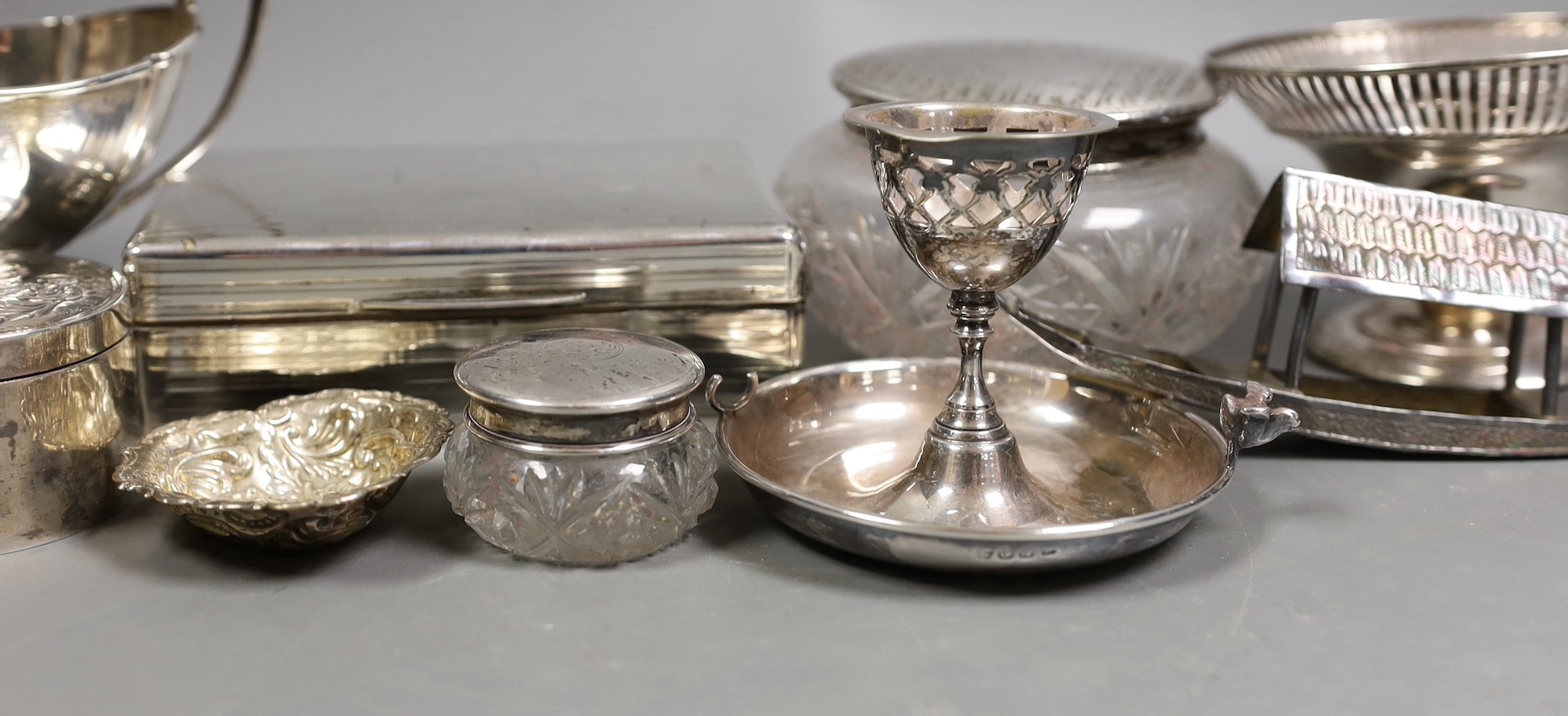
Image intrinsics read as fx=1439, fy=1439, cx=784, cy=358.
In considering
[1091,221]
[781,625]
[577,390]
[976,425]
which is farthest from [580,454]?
[1091,221]

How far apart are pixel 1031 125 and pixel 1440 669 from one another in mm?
534

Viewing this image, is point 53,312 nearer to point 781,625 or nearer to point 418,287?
point 418,287

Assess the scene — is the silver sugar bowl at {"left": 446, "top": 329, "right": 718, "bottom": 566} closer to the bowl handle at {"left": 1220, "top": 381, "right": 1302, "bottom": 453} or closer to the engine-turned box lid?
the engine-turned box lid

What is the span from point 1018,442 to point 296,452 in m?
0.70

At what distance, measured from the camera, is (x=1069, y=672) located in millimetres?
1071

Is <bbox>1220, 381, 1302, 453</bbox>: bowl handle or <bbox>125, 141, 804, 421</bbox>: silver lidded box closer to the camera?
<bbox>1220, 381, 1302, 453</bbox>: bowl handle

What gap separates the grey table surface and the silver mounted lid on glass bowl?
1.61 feet

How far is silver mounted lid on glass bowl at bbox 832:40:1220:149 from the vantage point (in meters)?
1.60

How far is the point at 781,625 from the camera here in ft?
3.73

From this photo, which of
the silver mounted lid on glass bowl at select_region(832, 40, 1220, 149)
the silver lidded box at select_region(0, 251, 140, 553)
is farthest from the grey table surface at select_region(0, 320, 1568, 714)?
the silver mounted lid on glass bowl at select_region(832, 40, 1220, 149)

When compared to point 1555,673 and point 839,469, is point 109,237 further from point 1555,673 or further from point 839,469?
point 1555,673

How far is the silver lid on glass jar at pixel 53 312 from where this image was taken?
1194 mm

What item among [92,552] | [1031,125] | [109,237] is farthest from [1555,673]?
[109,237]

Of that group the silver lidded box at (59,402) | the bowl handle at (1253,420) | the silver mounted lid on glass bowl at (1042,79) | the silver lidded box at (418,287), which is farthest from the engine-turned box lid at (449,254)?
the bowl handle at (1253,420)
